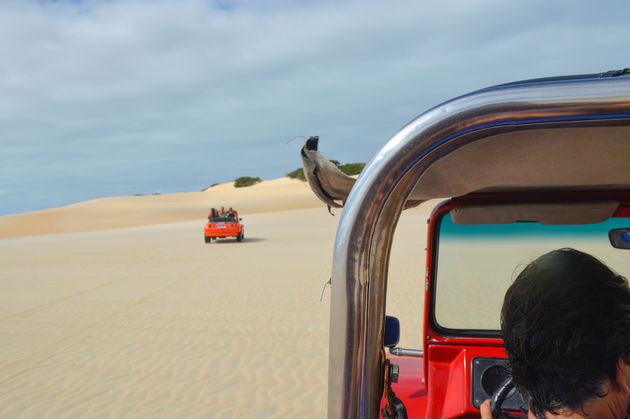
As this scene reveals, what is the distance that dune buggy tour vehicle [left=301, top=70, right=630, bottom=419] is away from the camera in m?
0.96

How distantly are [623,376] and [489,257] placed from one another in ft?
5.02

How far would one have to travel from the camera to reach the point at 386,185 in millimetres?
1061

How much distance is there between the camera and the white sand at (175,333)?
576 centimetres

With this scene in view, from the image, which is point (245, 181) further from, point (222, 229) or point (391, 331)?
point (391, 331)

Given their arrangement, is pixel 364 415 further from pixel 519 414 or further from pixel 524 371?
pixel 519 414

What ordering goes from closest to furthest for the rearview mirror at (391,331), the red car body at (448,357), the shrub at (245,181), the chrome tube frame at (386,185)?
the chrome tube frame at (386,185) < the rearview mirror at (391,331) < the red car body at (448,357) < the shrub at (245,181)

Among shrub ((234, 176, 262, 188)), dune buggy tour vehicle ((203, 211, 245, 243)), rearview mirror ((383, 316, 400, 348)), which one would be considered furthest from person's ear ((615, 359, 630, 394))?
shrub ((234, 176, 262, 188))

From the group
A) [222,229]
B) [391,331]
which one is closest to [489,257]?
[391,331]

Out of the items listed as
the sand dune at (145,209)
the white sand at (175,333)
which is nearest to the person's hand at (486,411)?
the white sand at (175,333)

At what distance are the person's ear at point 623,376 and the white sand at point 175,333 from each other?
481 cm

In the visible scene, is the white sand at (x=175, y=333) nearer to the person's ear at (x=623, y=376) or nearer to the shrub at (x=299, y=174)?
the shrub at (x=299, y=174)

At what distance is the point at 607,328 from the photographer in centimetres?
95

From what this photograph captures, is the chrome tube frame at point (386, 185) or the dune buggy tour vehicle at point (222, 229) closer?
the chrome tube frame at point (386, 185)

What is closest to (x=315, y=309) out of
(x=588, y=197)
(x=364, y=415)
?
(x=588, y=197)
